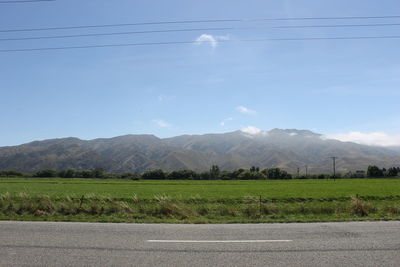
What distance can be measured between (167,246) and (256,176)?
117057 millimetres

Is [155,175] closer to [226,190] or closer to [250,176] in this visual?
Result: [250,176]

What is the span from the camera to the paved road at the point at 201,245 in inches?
313

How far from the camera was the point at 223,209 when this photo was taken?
17875 millimetres

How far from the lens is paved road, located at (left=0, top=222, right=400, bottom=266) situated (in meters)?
7.94

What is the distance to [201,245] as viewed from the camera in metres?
9.62

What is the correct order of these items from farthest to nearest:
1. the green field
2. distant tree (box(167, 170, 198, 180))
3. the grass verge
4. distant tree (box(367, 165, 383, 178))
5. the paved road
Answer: distant tree (box(367, 165, 383, 178)) → distant tree (box(167, 170, 198, 180)) → the green field → the grass verge → the paved road

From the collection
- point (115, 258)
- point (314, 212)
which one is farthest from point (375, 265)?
point (314, 212)

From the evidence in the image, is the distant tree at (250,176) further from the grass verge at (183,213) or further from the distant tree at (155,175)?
the grass verge at (183,213)

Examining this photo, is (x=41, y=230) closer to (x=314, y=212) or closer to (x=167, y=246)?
(x=167, y=246)

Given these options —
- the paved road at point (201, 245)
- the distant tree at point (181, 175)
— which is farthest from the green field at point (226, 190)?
the distant tree at point (181, 175)

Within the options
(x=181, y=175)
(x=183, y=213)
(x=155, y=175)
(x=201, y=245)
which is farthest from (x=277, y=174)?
(x=201, y=245)

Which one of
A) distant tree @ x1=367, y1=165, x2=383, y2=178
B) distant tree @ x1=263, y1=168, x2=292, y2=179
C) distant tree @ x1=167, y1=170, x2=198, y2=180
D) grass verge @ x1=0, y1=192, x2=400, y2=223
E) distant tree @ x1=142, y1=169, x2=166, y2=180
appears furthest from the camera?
distant tree @ x1=367, y1=165, x2=383, y2=178

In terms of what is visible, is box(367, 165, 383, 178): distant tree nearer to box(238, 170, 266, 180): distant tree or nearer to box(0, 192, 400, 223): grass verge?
box(238, 170, 266, 180): distant tree

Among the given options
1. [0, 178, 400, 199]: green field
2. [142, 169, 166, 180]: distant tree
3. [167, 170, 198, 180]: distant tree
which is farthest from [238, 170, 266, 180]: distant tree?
[0, 178, 400, 199]: green field
